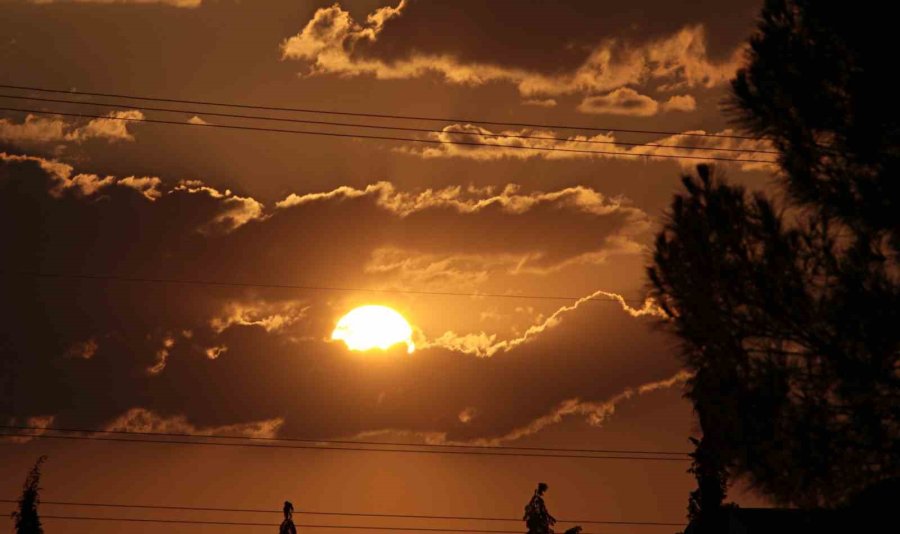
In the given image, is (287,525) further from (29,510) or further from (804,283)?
(804,283)

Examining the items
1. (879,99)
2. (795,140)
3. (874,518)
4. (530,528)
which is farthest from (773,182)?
(530,528)

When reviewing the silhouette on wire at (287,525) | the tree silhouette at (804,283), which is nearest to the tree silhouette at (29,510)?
the silhouette on wire at (287,525)

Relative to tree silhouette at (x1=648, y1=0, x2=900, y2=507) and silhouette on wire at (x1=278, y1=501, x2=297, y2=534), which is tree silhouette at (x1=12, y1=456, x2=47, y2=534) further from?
tree silhouette at (x1=648, y1=0, x2=900, y2=507)

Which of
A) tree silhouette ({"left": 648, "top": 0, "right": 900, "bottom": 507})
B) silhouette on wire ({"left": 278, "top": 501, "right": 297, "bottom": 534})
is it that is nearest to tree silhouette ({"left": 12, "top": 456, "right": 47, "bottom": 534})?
silhouette on wire ({"left": 278, "top": 501, "right": 297, "bottom": 534})

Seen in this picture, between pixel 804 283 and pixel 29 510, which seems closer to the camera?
pixel 804 283

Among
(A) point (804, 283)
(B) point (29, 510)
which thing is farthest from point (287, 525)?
(A) point (804, 283)

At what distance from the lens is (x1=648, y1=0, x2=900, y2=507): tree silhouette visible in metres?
18.3

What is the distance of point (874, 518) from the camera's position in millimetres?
28188

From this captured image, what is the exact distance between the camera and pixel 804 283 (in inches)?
744

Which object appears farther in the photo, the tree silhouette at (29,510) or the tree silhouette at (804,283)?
the tree silhouette at (29,510)

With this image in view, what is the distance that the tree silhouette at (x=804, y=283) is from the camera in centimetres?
1833

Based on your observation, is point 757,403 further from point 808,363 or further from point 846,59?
point 846,59

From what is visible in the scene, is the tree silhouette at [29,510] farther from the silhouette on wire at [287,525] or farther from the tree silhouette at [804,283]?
the tree silhouette at [804,283]

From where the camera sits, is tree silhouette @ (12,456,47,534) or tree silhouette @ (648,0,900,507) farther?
tree silhouette @ (12,456,47,534)
